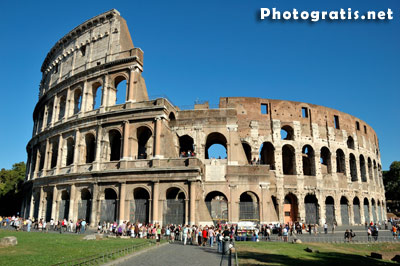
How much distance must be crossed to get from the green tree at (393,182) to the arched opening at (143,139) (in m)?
46.1

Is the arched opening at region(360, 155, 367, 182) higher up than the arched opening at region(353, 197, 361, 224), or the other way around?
the arched opening at region(360, 155, 367, 182)

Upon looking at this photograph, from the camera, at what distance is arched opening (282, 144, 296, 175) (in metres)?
30.7

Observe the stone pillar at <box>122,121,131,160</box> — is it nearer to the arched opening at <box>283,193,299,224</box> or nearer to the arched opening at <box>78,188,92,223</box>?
the arched opening at <box>78,188,92,223</box>

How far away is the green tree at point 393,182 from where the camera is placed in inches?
2066

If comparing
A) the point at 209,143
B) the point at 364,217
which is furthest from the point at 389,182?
the point at 209,143

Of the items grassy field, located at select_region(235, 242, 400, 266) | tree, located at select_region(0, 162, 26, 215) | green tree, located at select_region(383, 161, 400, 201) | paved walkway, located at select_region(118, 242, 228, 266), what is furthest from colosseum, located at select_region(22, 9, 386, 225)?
green tree, located at select_region(383, 161, 400, 201)

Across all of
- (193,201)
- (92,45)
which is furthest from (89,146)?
(193,201)

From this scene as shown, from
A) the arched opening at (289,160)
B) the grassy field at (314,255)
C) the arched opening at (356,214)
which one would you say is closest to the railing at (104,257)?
the grassy field at (314,255)

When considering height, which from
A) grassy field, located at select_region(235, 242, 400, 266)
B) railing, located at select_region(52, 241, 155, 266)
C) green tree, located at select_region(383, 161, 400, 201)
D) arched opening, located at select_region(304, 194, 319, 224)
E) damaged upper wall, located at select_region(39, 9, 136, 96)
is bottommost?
grassy field, located at select_region(235, 242, 400, 266)

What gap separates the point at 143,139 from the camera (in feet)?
91.6

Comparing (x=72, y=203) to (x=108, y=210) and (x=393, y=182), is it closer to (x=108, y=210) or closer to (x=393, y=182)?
(x=108, y=210)

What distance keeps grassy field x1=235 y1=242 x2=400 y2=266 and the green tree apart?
39609 millimetres

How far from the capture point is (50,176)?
90.0 feet

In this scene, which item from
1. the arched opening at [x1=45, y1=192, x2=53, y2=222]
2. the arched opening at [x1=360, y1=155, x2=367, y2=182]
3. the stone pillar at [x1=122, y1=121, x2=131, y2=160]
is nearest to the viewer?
the stone pillar at [x1=122, y1=121, x2=131, y2=160]
